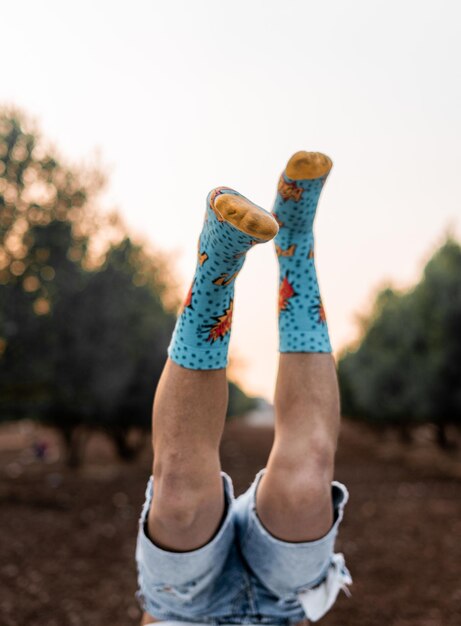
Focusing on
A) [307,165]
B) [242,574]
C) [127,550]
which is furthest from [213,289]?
[127,550]

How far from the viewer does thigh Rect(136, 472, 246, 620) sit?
2146mm

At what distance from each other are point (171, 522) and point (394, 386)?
2013cm

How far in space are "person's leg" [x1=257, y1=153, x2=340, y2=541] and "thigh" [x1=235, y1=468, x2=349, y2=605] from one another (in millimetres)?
34

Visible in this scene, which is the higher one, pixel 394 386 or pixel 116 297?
pixel 116 297

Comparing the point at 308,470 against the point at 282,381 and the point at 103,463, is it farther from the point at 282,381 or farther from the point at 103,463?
the point at 103,463

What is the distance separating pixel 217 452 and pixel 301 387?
435mm

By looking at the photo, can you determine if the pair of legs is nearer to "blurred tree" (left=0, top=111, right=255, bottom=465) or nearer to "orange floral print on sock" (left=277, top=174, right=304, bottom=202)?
"orange floral print on sock" (left=277, top=174, right=304, bottom=202)

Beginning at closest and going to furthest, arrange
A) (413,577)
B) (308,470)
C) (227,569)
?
(308,470) → (227,569) → (413,577)

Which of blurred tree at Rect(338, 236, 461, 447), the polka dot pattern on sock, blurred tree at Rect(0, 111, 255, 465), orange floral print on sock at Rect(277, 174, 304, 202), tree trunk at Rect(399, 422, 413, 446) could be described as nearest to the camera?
the polka dot pattern on sock

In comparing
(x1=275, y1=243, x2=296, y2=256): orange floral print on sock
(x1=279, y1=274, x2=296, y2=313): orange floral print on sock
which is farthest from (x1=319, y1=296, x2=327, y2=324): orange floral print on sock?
(x1=275, y1=243, x2=296, y2=256): orange floral print on sock

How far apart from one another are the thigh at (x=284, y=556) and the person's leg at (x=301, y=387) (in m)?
0.03

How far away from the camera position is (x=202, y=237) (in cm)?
203

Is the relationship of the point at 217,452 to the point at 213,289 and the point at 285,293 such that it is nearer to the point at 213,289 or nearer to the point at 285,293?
the point at 213,289

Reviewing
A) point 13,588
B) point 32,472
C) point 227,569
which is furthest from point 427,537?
point 32,472
